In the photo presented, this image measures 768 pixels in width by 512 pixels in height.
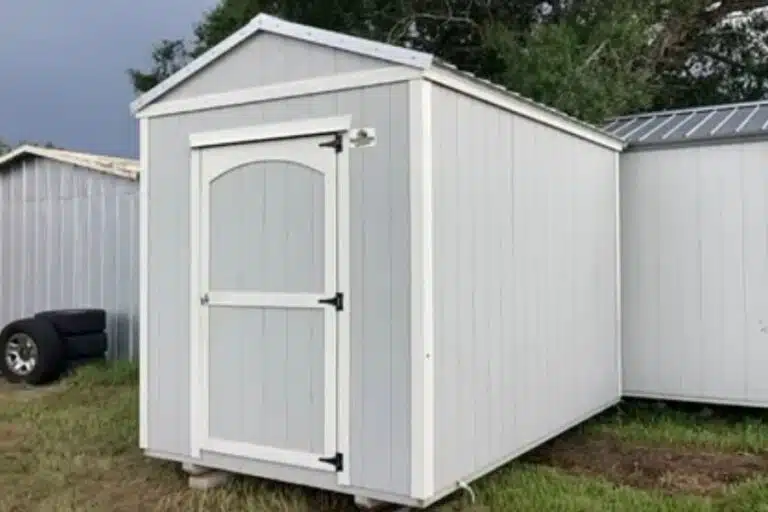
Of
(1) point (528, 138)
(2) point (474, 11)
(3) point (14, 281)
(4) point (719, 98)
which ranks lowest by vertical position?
(3) point (14, 281)

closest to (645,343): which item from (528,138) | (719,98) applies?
(528,138)

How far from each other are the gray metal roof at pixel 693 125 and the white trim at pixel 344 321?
310 centimetres

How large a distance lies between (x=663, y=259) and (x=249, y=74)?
11.5ft

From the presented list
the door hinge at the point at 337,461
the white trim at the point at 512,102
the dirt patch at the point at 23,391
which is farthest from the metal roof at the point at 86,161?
the door hinge at the point at 337,461

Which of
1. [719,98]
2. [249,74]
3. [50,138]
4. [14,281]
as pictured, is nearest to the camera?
[249,74]

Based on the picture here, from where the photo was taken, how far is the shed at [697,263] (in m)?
5.65

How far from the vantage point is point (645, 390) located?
19.8ft

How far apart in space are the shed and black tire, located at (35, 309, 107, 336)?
5.24 metres

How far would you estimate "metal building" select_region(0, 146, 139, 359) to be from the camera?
27.5 ft

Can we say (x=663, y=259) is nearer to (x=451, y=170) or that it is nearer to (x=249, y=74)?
(x=451, y=170)

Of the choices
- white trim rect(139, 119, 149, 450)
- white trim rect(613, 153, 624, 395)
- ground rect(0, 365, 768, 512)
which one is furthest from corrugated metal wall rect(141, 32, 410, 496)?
white trim rect(613, 153, 624, 395)

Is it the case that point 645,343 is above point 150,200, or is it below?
below

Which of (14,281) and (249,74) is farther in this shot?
(14,281)

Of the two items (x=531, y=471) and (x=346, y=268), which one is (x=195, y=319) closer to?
(x=346, y=268)
